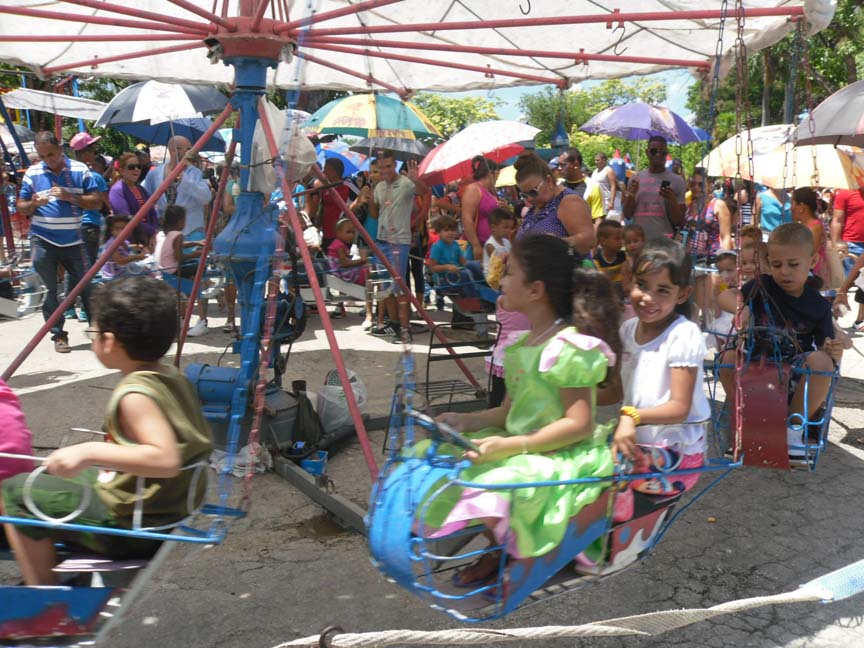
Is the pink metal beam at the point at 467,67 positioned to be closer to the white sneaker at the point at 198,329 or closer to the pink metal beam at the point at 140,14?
the pink metal beam at the point at 140,14

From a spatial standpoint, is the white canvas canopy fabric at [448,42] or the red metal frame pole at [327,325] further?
the white canvas canopy fabric at [448,42]

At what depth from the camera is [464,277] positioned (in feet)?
24.2

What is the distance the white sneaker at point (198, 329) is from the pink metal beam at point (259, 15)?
4.64 m

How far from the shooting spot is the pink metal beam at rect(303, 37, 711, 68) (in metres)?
5.10

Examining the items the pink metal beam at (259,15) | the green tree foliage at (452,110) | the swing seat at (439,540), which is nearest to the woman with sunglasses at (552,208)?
the pink metal beam at (259,15)

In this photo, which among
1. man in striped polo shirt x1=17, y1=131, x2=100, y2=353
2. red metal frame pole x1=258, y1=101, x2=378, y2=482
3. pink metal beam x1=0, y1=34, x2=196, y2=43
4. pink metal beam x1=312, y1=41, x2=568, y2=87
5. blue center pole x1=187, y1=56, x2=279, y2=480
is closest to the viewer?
red metal frame pole x1=258, y1=101, x2=378, y2=482

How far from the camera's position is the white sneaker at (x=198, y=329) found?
28.8 ft

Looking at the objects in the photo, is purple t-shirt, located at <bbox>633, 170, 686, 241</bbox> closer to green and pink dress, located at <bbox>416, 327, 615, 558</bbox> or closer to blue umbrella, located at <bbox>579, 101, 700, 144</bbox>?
blue umbrella, located at <bbox>579, 101, 700, 144</bbox>

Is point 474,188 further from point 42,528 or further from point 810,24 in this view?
point 42,528

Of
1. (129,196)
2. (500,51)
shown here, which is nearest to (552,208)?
(500,51)

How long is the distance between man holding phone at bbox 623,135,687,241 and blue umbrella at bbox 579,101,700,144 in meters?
3.94

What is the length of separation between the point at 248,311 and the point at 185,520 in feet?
8.80

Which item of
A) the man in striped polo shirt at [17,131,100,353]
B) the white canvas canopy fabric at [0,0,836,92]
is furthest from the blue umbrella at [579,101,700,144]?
the man in striped polo shirt at [17,131,100,353]


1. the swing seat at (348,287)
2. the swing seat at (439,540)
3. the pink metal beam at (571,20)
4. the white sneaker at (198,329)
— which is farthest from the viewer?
the white sneaker at (198,329)
